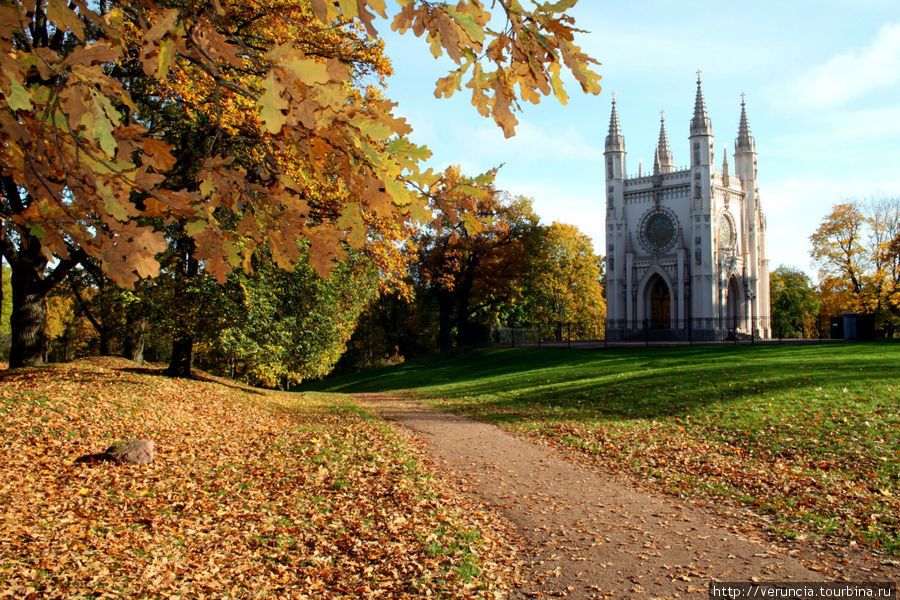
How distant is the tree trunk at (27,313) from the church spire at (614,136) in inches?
1660

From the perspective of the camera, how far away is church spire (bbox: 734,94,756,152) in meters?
49.2

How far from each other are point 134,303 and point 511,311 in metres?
41.7

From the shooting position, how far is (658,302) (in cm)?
4897

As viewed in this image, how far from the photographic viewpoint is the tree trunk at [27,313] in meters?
15.8

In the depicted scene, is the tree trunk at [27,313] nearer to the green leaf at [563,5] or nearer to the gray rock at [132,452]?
the gray rock at [132,452]

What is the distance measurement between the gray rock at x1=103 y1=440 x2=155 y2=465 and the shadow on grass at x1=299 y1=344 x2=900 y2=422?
9.03 m

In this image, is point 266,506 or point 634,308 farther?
point 634,308

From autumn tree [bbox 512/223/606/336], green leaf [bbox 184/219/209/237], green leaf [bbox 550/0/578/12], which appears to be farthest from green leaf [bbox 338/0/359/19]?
autumn tree [bbox 512/223/606/336]

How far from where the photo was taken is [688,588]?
5.60 meters

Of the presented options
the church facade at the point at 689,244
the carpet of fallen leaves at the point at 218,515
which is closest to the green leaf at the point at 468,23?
the carpet of fallen leaves at the point at 218,515

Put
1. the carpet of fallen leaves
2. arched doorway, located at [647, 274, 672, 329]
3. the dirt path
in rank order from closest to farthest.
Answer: the carpet of fallen leaves, the dirt path, arched doorway, located at [647, 274, 672, 329]

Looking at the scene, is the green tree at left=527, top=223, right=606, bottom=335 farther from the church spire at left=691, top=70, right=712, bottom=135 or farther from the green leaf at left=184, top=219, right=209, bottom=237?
the green leaf at left=184, top=219, right=209, bottom=237

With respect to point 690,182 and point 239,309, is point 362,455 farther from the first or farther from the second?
A: point 690,182

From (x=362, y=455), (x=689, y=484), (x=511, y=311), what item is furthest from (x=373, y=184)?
(x=511, y=311)
